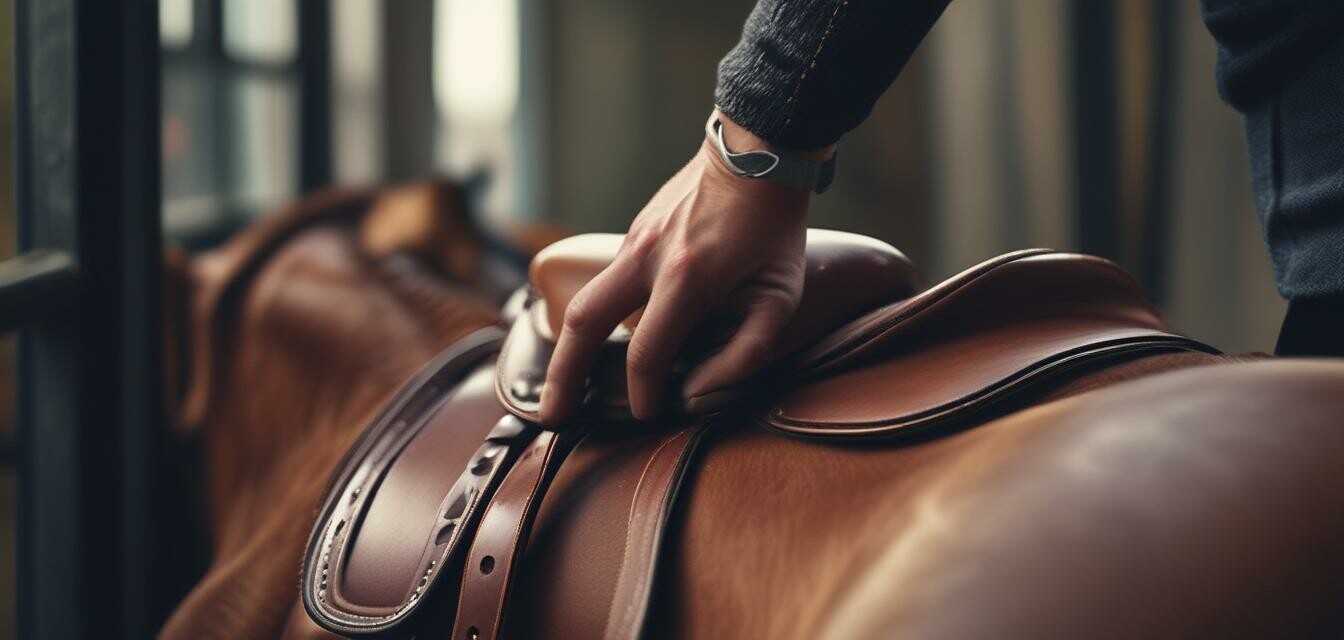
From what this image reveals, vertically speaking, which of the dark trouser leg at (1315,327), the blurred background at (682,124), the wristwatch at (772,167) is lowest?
the blurred background at (682,124)

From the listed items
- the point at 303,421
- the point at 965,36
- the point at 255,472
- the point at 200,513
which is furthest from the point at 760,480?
the point at 965,36

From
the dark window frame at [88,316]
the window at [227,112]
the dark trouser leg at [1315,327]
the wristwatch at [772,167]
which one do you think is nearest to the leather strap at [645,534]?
the wristwatch at [772,167]

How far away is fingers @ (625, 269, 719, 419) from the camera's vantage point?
580 mm

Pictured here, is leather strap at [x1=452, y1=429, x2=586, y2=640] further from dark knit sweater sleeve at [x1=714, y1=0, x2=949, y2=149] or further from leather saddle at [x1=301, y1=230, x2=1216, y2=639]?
dark knit sweater sleeve at [x1=714, y1=0, x2=949, y2=149]

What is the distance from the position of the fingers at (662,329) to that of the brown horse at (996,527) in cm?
4

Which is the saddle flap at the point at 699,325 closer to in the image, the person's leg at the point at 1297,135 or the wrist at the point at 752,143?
the wrist at the point at 752,143

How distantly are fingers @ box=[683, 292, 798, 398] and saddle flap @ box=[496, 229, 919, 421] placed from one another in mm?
10

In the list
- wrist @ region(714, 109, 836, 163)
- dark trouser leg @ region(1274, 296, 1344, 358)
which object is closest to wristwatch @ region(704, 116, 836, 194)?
wrist @ region(714, 109, 836, 163)

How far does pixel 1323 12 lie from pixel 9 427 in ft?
5.87

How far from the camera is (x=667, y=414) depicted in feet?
2.08

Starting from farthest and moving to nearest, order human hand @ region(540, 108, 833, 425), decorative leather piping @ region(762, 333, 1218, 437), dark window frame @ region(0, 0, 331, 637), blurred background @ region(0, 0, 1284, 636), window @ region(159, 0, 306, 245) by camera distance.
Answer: blurred background @ region(0, 0, 1284, 636) < window @ region(159, 0, 306, 245) < dark window frame @ region(0, 0, 331, 637) < human hand @ region(540, 108, 833, 425) < decorative leather piping @ region(762, 333, 1218, 437)

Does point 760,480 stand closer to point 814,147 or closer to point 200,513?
point 814,147

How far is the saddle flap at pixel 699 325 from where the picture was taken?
617 millimetres

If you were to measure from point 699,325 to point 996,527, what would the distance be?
0.91 feet
